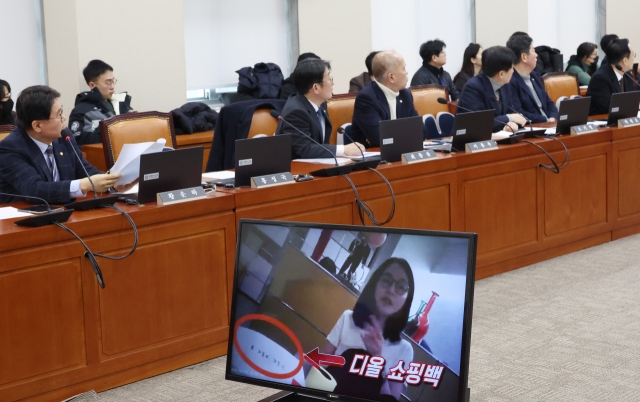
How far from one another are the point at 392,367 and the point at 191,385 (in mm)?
1576

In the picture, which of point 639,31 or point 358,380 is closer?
point 358,380

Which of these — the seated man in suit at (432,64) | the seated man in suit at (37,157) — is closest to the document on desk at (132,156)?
the seated man in suit at (37,157)

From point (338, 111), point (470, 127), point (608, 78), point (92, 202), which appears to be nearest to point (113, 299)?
point (92, 202)

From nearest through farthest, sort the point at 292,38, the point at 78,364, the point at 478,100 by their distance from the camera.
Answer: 1. the point at 78,364
2. the point at 478,100
3. the point at 292,38

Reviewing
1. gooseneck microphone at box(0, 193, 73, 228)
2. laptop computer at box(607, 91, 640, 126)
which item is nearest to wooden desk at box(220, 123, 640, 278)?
laptop computer at box(607, 91, 640, 126)

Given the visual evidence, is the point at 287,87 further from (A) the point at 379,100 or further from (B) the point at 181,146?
(A) the point at 379,100

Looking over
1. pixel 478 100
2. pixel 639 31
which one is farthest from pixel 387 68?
pixel 639 31

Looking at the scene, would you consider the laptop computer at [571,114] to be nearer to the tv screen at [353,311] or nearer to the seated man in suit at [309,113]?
the seated man in suit at [309,113]

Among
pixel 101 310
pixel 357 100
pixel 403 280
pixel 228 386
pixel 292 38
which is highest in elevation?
pixel 292 38

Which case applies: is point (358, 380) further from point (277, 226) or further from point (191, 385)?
point (191, 385)

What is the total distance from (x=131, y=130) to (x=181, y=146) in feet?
5.17

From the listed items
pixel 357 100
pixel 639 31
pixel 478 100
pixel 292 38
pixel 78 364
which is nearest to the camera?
pixel 78 364

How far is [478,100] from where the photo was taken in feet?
15.9

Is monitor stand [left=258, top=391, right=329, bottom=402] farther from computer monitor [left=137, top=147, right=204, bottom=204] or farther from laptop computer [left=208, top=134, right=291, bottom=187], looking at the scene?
laptop computer [left=208, top=134, right=291, bottom=187]
